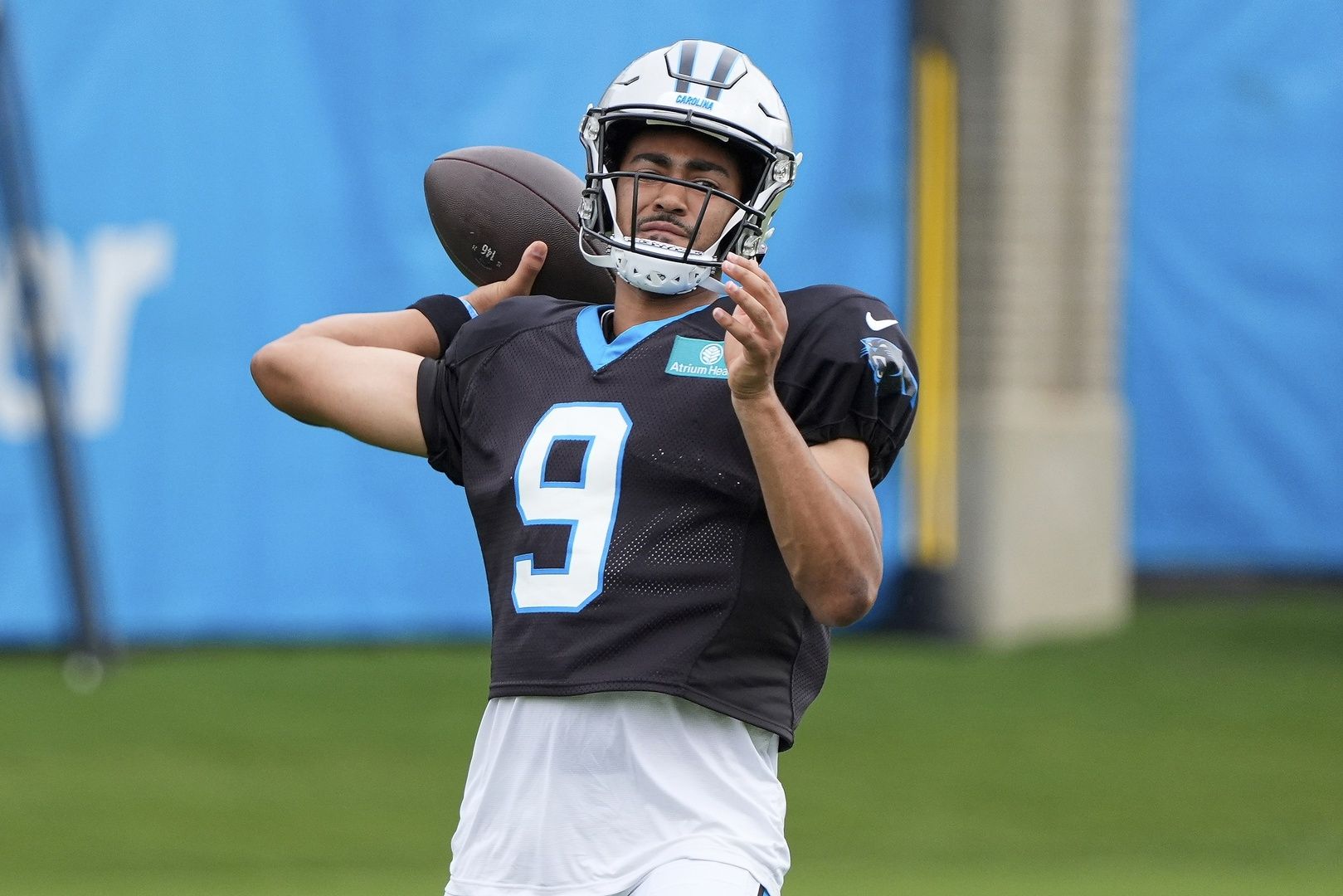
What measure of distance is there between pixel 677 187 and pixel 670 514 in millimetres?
530

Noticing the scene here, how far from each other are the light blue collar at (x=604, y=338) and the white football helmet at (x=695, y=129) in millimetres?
54

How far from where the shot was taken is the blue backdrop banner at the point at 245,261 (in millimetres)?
9383

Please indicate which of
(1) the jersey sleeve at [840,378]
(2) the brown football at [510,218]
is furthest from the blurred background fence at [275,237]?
(1) the jersey sleeve at [840,378]

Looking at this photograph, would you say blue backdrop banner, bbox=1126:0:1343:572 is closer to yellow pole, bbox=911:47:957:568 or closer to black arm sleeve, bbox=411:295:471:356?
yellow pole, bbox=911:47:957:568

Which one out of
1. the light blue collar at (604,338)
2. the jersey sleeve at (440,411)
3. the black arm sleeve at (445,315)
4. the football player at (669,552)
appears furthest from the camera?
the black arm sleeve at (445,315)

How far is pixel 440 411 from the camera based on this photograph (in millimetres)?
3238

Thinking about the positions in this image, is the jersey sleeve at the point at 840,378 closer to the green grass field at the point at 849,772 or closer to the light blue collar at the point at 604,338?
the light blue collar at the point at 604,338

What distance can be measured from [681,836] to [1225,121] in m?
9.57

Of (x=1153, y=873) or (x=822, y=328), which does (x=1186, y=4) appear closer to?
(x=1153, y=873)

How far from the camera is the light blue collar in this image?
3102mm

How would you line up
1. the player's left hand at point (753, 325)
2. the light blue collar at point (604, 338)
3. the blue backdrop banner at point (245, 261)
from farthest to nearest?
the blue backdrop banner at point (245, 261)
the light blue collar at point (604, 338)
the player's left hand at point (753, 325)

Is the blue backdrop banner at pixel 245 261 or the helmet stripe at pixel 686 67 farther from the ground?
the helmet stripe at pixel 686 67

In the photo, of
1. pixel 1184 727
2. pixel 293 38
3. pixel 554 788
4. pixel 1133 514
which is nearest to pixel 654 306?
pixel 554 788

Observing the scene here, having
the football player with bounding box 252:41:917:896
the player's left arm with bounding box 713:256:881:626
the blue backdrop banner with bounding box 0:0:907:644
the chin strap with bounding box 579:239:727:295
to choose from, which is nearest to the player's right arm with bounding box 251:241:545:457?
the football player with bounding box 252:41:917:896
